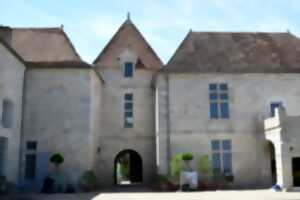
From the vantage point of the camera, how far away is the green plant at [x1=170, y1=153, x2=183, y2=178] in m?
18.4

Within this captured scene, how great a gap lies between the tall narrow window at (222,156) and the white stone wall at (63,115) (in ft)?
21.7

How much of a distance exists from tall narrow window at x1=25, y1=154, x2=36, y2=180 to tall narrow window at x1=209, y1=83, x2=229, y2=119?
382 inches

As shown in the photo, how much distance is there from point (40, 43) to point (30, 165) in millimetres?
6978

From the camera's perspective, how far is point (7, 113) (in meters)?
17.4

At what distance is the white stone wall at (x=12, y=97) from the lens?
16.3m

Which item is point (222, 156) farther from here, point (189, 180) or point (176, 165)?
point (176, 165)

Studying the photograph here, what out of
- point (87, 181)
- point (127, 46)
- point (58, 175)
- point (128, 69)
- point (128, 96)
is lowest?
point (87, 181)

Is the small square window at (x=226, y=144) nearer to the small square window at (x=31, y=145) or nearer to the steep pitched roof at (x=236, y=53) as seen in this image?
the steep pitched roof at (x=236, y=53)

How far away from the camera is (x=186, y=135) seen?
781 inches

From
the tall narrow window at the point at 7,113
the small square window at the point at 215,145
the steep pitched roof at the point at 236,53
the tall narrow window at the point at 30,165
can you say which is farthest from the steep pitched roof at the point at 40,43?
the small square window at the point at 215,145

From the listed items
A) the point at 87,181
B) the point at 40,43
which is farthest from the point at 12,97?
the point at 87,181

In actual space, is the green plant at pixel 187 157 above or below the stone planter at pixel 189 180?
above

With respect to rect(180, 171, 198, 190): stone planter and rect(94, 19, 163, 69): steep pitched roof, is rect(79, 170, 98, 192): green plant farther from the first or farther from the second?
rect(94, 19, 163, 69): steep pitched roof

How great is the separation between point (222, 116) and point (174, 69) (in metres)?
3.70
